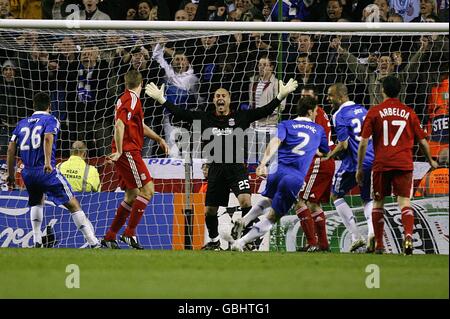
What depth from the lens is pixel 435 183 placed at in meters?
13.8

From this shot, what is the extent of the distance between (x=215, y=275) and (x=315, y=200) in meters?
4.21

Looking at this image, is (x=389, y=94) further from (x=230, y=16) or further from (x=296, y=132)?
(x=230, y=16)

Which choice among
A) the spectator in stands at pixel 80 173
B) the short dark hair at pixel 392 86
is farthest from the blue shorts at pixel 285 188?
the spectator in stands at pixel 80 173

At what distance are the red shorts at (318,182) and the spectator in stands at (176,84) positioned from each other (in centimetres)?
235

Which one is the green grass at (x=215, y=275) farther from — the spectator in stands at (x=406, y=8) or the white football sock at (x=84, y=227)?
the spectator in stands at (x=406, y=8)

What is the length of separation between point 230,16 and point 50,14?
305 centimetres

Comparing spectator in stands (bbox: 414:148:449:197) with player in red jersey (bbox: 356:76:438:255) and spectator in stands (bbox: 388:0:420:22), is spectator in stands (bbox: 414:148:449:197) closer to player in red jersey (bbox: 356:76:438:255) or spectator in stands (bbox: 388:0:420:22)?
player in red jersey (bbox: 356:76:438:255)

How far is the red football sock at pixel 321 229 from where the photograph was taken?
1319 cm

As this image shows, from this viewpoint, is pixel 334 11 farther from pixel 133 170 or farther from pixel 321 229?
pixel 133 170

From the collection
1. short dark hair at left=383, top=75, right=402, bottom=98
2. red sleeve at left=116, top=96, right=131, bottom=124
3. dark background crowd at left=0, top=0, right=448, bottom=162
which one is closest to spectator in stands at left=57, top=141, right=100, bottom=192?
dark background crowd at left=0, top=0, right=448, bottom=162

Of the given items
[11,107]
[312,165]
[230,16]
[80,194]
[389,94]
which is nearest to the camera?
[389,94]

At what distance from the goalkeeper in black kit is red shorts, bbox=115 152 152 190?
791mm

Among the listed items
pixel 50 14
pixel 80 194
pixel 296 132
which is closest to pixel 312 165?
pixel 296 132

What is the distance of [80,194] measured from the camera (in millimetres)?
14445
